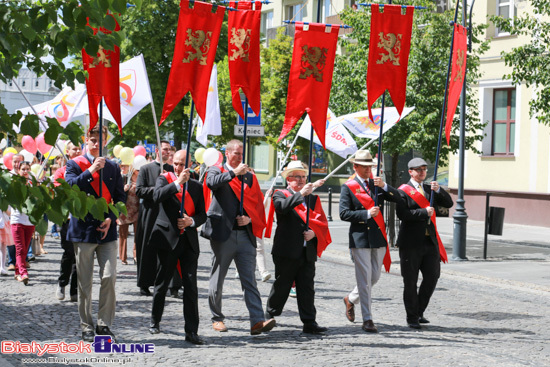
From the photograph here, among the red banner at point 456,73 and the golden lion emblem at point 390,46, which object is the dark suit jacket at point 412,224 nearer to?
the red banner at point 456,73

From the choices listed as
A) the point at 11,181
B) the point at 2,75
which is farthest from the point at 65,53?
the point at 11,181

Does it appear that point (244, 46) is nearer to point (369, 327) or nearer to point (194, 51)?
point (194, 51)

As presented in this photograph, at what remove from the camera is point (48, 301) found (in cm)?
977

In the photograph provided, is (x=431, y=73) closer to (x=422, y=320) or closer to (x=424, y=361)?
(x=422, y=320)

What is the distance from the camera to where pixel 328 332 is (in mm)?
8133

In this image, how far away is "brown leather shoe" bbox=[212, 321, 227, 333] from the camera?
8.04 m

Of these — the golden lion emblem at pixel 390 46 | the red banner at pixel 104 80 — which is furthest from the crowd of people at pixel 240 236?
the golden lion emblem at pixel 390 46

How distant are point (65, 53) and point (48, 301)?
6.05m

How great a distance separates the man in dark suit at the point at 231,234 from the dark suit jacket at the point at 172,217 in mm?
135

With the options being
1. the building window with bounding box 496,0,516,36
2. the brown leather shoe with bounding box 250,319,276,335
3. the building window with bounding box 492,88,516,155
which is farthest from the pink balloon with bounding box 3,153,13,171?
the building window with bounding box 496,0,516,36

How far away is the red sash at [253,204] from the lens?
8.12 meters

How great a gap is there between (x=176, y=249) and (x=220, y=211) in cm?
62

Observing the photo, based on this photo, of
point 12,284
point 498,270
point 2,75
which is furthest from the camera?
point 498,270

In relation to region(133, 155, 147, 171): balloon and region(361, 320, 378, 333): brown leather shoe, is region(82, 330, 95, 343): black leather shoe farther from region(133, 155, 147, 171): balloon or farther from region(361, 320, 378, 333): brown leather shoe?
region(133, 155, 147, 171): balloon
